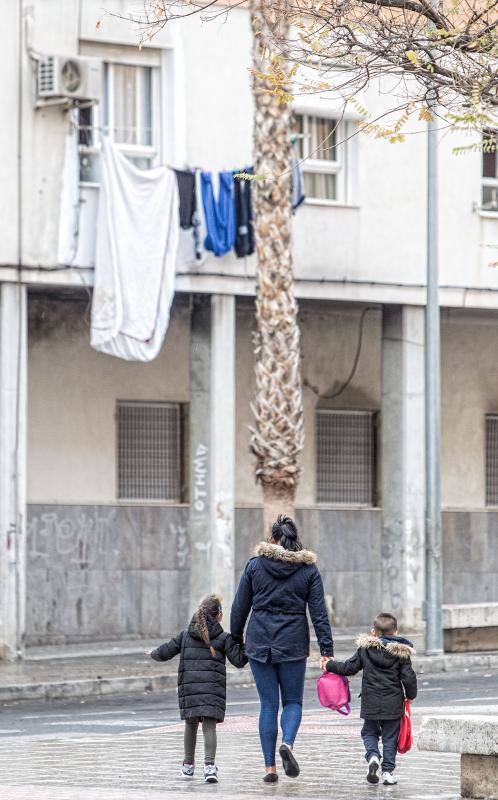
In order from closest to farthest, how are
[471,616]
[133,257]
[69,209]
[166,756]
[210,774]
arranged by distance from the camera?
[210,774], [166,756], [471,616], [69,209], [133,257]

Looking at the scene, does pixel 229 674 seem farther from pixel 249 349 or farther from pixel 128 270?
pixel 249 349

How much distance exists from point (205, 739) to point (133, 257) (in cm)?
1187

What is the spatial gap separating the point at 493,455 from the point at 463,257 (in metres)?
4.79

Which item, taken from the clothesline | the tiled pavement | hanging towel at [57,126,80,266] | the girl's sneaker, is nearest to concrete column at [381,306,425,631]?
the clothesline

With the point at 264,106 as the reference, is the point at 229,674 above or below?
below

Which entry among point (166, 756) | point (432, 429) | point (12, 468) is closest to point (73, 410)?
point (12, 468)

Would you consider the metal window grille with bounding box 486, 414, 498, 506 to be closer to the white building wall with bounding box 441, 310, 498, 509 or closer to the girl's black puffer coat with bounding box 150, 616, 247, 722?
the white building wall with bounding box 441, 310, 498, 509

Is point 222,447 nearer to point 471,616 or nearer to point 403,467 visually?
point 403,467

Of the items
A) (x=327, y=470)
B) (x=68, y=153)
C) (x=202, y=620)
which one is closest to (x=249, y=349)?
(x=327, y=470)

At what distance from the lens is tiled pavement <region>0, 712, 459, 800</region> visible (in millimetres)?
10367

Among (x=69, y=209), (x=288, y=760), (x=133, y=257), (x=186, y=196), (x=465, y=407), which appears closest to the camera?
(x=288, y=760)

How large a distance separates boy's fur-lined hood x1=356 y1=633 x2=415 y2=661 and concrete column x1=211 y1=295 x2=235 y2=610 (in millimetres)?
12068

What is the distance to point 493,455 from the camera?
94.1 ft

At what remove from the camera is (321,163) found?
24.5 m
